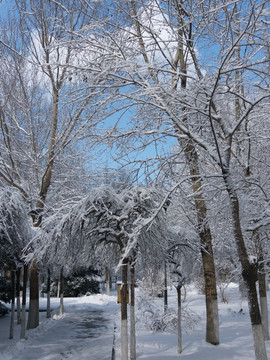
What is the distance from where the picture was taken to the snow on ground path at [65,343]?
36.4 feet

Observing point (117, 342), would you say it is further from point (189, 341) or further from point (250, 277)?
point (250, 277)

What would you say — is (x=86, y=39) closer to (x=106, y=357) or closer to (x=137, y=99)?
(x=137, y=99)

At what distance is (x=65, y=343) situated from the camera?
13336 millimetres

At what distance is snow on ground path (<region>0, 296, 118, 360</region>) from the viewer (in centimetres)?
1110

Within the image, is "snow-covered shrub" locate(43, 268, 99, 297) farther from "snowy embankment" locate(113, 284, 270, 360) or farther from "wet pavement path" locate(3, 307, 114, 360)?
"snowy embankment" locate(113, 284, 270, 360)

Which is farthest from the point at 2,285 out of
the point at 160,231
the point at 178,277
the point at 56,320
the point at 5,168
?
the point at 160,231

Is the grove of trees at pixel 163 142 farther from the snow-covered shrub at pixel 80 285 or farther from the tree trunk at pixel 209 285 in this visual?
the snow-covered shrub at pixel 80 285

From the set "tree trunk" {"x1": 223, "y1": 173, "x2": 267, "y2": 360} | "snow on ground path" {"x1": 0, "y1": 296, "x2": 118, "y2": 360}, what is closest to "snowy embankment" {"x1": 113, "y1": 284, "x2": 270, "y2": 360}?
"snow on ground path" {"x1": 0, "y1": 296, "x2": 118, "y2": 360}

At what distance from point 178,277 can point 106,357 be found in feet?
9.96

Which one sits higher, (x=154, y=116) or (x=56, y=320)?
(x=154, y=116)

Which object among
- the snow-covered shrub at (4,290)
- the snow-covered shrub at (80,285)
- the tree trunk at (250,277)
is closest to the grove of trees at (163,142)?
the tree trunk at (250,277)

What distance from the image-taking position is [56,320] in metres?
20.4

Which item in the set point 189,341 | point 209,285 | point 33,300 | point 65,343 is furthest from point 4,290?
point 209,285

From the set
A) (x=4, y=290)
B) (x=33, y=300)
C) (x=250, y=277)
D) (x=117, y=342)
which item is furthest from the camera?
(x=4, y=290)
